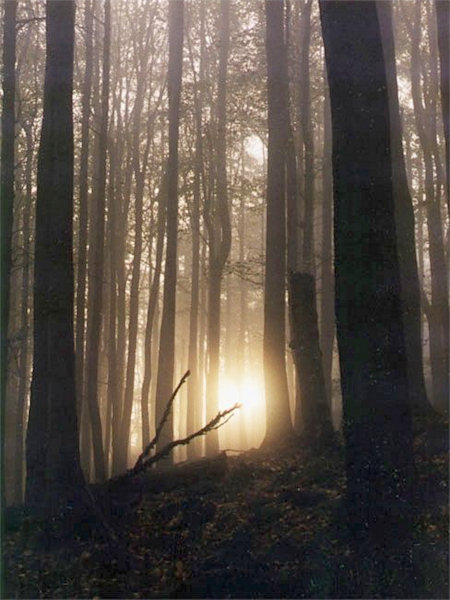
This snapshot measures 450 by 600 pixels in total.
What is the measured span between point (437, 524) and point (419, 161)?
2270cm

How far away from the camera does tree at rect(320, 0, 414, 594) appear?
6715 mm

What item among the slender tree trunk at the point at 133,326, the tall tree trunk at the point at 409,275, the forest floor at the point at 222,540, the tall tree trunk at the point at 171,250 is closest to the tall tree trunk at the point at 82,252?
the tall tree trunk at the point at 171,250

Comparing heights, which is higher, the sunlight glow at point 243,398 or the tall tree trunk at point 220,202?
the tall tree trunk at point 220,202

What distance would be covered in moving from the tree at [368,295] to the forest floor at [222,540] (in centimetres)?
35

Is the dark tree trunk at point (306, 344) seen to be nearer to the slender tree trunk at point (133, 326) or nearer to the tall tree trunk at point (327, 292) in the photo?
the tall tree trunk at point (327, 292)

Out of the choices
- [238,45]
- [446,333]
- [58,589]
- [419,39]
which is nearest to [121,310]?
[238,45]

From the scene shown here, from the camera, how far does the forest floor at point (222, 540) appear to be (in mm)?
6574

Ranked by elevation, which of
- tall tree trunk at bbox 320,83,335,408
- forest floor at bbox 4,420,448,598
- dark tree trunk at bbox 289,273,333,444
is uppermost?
tall tree trunk at bbox 320,83,335,408

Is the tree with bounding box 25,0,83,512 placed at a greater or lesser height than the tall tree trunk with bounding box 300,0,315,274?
lesser

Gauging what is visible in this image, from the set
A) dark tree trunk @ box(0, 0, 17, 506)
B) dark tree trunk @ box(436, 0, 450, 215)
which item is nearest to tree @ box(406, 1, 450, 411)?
dark tree trunk @ box(436, 0, 450, 215)

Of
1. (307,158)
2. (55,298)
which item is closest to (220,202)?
(307,158)

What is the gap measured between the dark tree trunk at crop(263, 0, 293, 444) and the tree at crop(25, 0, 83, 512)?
4920 mm

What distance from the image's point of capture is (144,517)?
859 cm

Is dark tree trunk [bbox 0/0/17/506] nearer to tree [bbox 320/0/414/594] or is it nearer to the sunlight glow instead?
tree [bbox 320/0/414/594]
